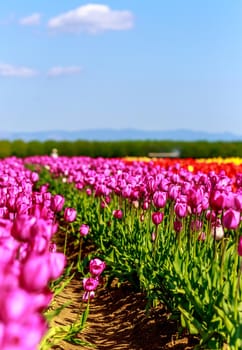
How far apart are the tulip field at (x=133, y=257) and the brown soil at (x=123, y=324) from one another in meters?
0.13

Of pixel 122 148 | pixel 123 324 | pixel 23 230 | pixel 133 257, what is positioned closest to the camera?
pixel 23 230

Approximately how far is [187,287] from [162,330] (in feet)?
3.46

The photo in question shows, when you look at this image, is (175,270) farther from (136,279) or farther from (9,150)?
(9,150)

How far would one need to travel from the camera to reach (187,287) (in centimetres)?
512

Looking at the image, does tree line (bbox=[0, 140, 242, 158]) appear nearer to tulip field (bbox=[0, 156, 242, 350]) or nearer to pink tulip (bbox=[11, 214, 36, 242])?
tulip field (bbox=[0, 156, 242, 350])

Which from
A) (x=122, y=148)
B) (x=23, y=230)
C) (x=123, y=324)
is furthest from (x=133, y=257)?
(x=122, y=148)

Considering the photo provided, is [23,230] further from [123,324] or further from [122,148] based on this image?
[122,148]

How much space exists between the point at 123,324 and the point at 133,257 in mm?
913

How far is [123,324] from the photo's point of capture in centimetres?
677

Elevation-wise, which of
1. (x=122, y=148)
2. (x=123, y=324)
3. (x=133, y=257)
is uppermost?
(x=122, y=148)

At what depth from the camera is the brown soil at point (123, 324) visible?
583cm

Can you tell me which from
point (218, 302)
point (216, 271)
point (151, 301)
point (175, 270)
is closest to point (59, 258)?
point (218, 302)

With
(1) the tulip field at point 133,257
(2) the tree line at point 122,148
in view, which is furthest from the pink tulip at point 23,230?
(2) the tree line at point 122,148

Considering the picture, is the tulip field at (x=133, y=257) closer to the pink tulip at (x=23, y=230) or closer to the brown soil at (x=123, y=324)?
the pink tulip at (x=23, y=230)
